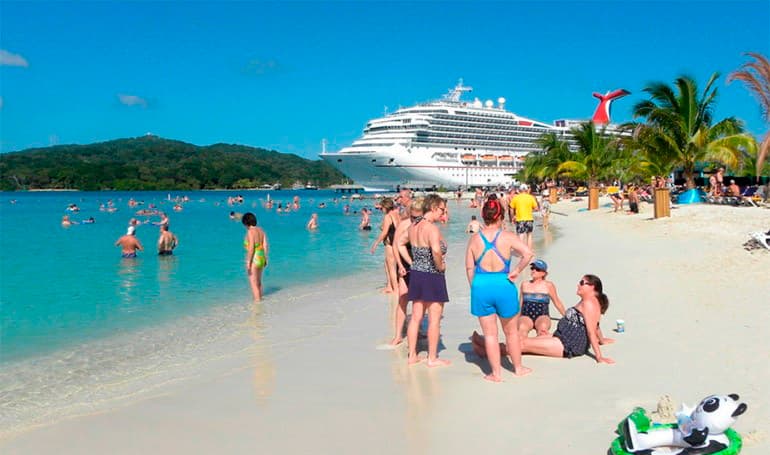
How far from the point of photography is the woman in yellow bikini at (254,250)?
8.43m

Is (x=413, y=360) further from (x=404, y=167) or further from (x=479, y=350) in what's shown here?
(x=404, y=167)

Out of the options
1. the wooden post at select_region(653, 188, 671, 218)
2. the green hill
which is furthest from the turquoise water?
the green hill

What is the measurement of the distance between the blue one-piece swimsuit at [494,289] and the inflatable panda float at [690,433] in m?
1.24

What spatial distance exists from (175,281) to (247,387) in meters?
7.18

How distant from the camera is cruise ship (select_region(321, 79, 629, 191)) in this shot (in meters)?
71.2

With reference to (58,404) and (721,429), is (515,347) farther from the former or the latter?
(58,404)

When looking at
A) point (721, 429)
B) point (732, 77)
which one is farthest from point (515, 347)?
point (732, 77)

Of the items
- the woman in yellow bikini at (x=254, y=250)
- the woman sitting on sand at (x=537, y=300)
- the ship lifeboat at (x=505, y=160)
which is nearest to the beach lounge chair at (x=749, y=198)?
the woman in yellow bikini at (x=254, y=250)

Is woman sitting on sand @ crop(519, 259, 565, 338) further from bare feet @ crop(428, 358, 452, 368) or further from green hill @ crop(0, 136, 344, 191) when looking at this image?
green hill @ crop(0, 136, 344, 191)

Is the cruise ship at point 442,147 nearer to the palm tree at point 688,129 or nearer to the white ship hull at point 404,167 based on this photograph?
the white ship hull at point 404,167

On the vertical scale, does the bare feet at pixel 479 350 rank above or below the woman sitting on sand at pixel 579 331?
below

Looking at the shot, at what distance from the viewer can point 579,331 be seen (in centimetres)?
492

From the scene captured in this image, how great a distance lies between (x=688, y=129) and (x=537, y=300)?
772 inches

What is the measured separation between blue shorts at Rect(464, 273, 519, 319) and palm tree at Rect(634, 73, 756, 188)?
→ 2037 centimetres
